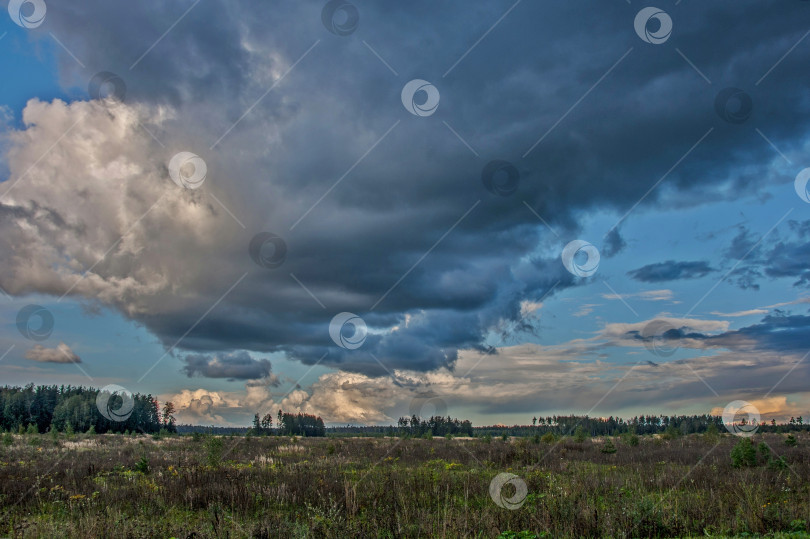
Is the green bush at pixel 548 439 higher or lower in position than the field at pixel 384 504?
lower

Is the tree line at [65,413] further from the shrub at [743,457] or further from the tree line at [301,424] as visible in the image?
the shrub at [743,457]

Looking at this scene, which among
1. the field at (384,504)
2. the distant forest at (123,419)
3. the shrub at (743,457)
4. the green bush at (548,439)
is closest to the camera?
the field at (384,504)

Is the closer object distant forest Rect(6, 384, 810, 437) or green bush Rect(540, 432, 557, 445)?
green bush Rect(540, 432, 557, 445)

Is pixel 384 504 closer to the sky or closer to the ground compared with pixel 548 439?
closer to the sky

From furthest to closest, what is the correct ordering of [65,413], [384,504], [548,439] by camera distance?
[65,413]
[548,439]
[384,504]

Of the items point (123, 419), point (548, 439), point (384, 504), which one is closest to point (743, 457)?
point (548, 439)

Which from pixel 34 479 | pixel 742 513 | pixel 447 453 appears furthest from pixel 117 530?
pixel 447 453

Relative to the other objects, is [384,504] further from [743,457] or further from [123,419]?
[123,419]

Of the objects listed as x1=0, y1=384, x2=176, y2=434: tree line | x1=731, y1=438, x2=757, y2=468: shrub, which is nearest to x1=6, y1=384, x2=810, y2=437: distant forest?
x1=0, y1=384, x2=176, y2=434: tree line

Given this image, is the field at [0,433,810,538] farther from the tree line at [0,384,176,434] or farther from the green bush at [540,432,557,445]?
the tree line at [0,384,176,434]

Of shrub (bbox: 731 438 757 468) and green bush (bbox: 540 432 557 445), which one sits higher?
shrub (bbox: 731 438 757 468)

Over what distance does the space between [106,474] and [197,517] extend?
9.25 metres

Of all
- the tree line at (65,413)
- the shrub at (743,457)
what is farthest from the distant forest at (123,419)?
the shrub at (743,457)

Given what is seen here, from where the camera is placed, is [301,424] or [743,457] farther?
[301,424]
